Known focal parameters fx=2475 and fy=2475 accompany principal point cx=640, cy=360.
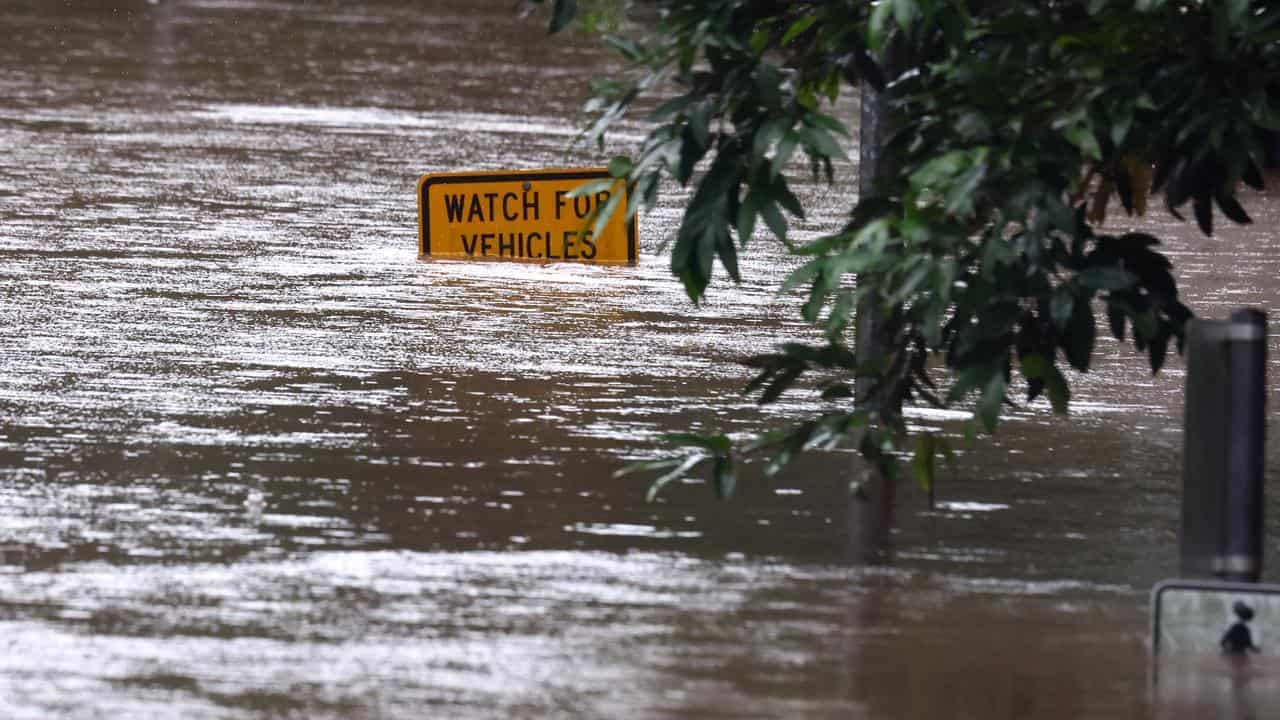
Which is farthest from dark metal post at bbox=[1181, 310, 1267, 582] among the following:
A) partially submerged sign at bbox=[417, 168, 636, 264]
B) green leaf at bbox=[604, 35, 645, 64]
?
partially submerged sign at bbox=[417, 168, 636, 264]

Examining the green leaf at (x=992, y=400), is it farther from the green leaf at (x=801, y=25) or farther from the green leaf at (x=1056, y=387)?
the green leaf at (x=801, y=25)

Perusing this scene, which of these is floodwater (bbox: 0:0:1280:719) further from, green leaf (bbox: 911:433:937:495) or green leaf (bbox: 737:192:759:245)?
green leaf (bbox: 737:192:759:245)

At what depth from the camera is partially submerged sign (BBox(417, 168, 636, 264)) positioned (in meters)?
13.0

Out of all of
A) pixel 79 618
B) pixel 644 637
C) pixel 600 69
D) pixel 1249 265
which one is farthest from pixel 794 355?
pixel 600 69

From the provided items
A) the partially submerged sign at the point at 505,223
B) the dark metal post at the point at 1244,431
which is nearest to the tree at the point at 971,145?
the dark metal post at the point at 1244,431

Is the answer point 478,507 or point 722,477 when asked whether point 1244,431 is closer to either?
point 722,477

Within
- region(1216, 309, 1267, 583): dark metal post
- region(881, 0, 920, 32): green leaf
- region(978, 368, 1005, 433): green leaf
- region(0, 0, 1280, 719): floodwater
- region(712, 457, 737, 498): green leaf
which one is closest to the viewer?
region(881, 0, 920, 32): green leaf

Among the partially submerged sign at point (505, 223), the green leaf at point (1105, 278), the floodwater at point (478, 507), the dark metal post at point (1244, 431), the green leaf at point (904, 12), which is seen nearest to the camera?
the green leaf at point (904, 12)

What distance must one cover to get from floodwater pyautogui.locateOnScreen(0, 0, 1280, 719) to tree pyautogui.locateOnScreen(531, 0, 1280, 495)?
0.57 metres

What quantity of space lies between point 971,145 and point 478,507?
6.97 ft

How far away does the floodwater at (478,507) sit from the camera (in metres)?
6.05

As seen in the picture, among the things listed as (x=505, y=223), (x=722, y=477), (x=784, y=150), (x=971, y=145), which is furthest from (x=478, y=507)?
(x=505, y=223)

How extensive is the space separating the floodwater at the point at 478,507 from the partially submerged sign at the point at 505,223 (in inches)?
7.2

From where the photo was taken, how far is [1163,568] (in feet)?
23.8
